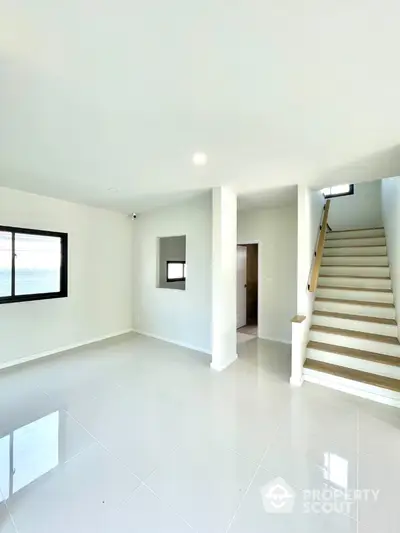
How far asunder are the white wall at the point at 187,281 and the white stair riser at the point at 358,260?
7.83 ft

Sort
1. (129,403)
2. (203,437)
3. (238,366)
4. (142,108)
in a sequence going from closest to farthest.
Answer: (142,108) → (203,437) → (129,403) → (238,366)

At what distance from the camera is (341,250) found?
4805mm

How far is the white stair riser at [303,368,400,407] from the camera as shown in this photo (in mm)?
2586

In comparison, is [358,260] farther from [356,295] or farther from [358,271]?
[356,295]

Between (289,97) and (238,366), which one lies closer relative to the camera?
(289,97)

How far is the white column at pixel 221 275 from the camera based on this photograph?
3.42 meters

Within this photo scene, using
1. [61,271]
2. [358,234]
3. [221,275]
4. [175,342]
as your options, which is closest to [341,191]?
[358,234]

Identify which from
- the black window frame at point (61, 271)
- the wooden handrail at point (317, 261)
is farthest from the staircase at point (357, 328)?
the black window frame at point (61, 271)

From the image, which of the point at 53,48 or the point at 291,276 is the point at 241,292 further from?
Result: the point at 53,48

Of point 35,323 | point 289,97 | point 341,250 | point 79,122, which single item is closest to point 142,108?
point 79,122

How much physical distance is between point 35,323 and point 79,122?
3114mm

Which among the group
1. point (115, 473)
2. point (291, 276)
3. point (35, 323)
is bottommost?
point (115, 473)

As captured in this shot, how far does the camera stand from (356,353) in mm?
3045

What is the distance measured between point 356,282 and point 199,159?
10.8 feet
